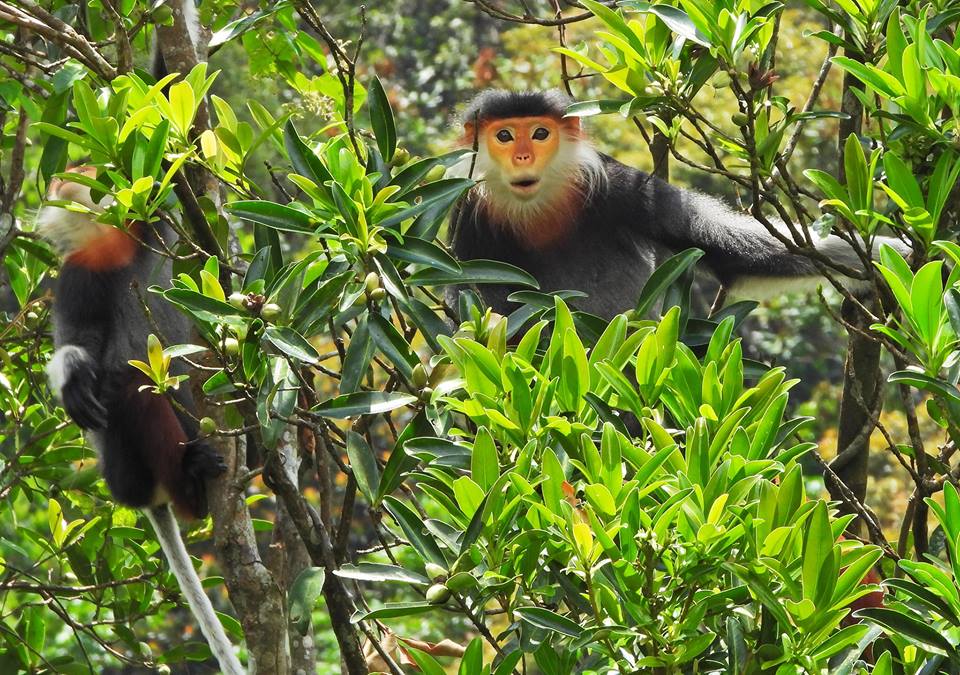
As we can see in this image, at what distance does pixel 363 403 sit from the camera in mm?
1591

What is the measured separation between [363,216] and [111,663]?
5323 mm

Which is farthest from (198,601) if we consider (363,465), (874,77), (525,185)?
(874,77)

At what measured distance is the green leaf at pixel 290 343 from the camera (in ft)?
5.04

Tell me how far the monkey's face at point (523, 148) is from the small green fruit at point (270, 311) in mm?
1632

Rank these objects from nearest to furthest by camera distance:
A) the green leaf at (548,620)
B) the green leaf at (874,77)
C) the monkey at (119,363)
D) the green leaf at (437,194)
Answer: the green leaf at (548,620) → the green leaf at (874,77) → the green leaf at (437,194) → the monkey at (119,363)

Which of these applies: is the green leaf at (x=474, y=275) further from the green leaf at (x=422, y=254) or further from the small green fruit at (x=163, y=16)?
the small green fruit at (x=163, y=16)

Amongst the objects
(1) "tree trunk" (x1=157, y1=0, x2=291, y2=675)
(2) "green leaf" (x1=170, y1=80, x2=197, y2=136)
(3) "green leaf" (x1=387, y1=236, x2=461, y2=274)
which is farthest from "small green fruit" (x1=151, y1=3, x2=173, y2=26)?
(3) "green leaf" (x1=387, y1=236, x2=461, y2=274)

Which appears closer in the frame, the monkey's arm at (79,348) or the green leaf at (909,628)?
the green leaf at (909,628)

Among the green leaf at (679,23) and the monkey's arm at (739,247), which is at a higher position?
the green leaf at (679,23)

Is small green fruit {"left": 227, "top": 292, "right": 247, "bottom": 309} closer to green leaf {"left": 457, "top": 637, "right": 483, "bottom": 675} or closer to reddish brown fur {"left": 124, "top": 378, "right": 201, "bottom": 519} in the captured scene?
green leaf {"left": 457, "top": 637, "right": 483, "bottom": 675}

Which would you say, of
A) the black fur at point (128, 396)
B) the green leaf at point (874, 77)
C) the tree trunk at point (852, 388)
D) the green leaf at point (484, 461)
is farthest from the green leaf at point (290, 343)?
the black fur at point (128, 396)

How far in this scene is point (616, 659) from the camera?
125cm

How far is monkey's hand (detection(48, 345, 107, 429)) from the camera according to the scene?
3271 millimetres

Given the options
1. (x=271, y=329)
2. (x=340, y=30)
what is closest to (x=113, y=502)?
(x=271, y=329)
